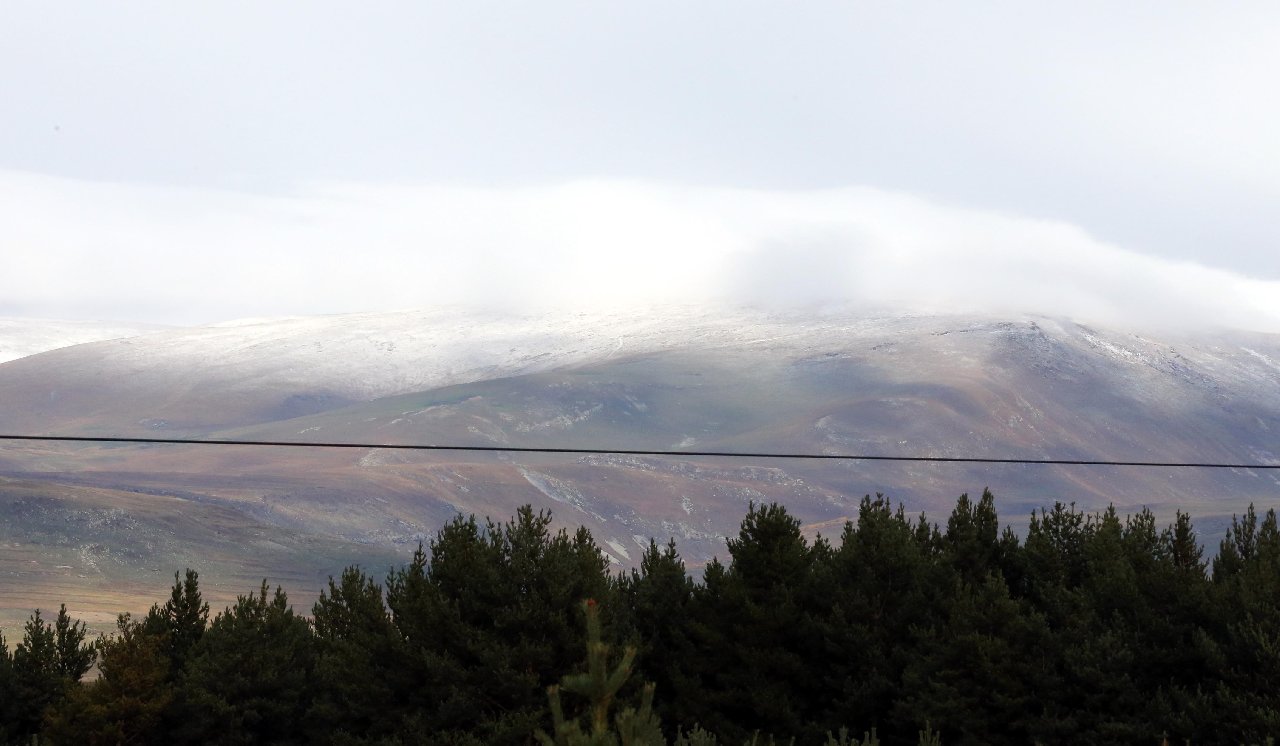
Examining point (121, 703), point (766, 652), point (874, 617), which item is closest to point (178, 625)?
point (121, 703)

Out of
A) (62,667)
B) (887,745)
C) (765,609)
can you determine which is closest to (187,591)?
(62,667)

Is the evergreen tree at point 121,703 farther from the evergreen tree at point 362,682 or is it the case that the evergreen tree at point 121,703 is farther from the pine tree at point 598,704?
the pine tree at point 598,704

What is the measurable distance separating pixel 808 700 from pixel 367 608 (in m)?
19.2

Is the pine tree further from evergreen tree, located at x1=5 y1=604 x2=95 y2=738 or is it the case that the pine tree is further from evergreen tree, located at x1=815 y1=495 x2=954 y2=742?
evergreen tree, located at x1=5 y1=604 x2=95 y2=738

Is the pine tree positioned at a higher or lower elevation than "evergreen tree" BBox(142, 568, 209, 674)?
higher

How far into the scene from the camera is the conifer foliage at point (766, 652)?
46.9 m

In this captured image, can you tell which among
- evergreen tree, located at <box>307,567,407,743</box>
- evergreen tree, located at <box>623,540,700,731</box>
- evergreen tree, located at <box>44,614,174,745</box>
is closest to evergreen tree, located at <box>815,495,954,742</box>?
evergreen tree, located at <box>623,540,700,731</box>

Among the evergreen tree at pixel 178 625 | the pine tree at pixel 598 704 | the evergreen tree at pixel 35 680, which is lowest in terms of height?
the evergreen tree at pixel 35 680

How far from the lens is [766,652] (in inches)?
2060

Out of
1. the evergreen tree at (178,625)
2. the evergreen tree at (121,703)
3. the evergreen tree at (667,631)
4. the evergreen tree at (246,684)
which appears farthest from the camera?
the evergreen tree at (178,625)

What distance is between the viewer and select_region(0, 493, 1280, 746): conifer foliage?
46906mm

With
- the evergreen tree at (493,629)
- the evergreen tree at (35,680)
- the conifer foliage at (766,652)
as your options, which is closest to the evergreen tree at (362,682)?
the conifer foliage at (766,652)

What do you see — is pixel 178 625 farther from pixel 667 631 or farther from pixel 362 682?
pixel 667 631

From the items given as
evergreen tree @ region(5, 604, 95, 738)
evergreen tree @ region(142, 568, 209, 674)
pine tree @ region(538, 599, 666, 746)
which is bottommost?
evergreen tree @ region(5, 604, 95, 738)
